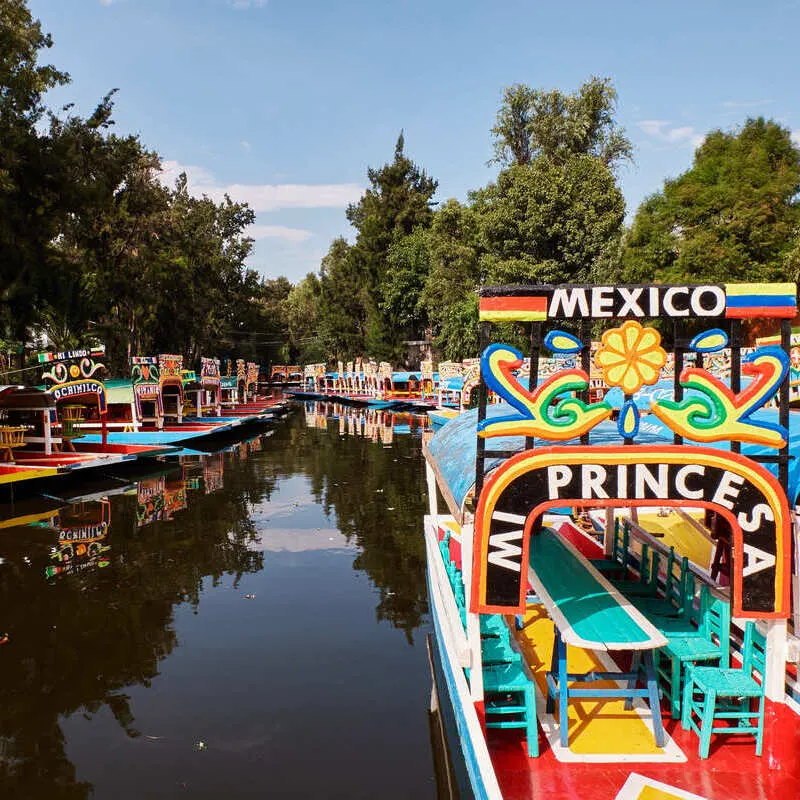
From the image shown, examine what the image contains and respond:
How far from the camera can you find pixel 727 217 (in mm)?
31547

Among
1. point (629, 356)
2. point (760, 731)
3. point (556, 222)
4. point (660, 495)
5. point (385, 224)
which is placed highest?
point (385, 224)

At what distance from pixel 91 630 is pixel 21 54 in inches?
1201

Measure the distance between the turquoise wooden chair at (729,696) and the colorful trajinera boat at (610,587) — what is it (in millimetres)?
18

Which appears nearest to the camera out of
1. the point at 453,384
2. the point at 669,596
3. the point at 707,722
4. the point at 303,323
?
the point at 707,722

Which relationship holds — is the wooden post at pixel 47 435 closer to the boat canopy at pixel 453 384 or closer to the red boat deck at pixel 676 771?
the red boat deck at pixel 676 771

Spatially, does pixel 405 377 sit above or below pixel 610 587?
above

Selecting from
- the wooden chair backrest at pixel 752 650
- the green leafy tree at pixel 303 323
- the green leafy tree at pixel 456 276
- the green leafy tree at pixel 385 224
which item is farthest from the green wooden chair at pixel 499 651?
the green leafy tree at pixel 303 323

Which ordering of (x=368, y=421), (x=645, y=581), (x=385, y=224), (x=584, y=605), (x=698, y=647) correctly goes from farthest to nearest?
(x=385, y=224), (x=368, y=421), (x=645, y=581), (x=698, y=647), (x=584, y=605)

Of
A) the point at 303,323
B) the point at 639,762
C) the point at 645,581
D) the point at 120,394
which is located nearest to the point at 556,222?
the point at 120,394

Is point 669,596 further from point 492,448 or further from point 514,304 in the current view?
point 514,304

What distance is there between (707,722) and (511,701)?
1.47m

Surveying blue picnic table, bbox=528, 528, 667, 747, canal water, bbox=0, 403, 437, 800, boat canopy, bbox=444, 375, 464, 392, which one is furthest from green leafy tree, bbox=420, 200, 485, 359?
blue picnic table, bbox=528, 528, 667, 747

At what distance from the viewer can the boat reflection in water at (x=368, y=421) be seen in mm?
34906

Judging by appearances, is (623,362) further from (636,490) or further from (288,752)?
(288,752)
